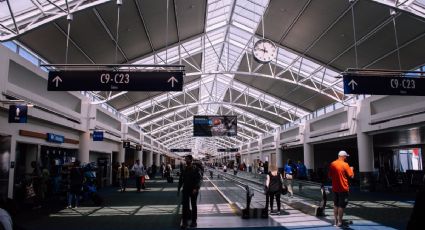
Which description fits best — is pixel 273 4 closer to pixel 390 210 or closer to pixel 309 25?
pixel 309 25

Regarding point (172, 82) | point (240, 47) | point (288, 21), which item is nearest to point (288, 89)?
point (240, 47)

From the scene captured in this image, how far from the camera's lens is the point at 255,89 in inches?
1302

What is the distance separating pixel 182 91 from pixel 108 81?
4553mm

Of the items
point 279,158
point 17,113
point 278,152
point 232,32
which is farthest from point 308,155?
point 17,113

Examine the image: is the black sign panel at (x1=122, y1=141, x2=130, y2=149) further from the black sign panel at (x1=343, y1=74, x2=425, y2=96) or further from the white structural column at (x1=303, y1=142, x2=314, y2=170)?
the black sign panel at (x1=343, y1=74, x2=425, y2=96)

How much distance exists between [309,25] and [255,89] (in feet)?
49.0

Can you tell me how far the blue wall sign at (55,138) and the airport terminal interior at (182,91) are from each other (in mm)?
163

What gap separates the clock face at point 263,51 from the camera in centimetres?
1772

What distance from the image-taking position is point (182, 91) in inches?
580

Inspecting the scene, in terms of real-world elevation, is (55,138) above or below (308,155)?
above

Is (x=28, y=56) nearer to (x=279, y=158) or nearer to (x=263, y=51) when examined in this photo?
(x=263, y=51)

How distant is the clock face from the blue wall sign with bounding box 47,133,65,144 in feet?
34.0

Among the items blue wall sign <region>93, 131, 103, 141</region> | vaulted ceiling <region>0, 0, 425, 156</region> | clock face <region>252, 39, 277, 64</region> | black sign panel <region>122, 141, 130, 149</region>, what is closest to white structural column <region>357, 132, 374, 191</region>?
vaulted ceiling <region>0, 0, 425, 156</region>

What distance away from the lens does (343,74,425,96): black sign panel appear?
37.0ft
